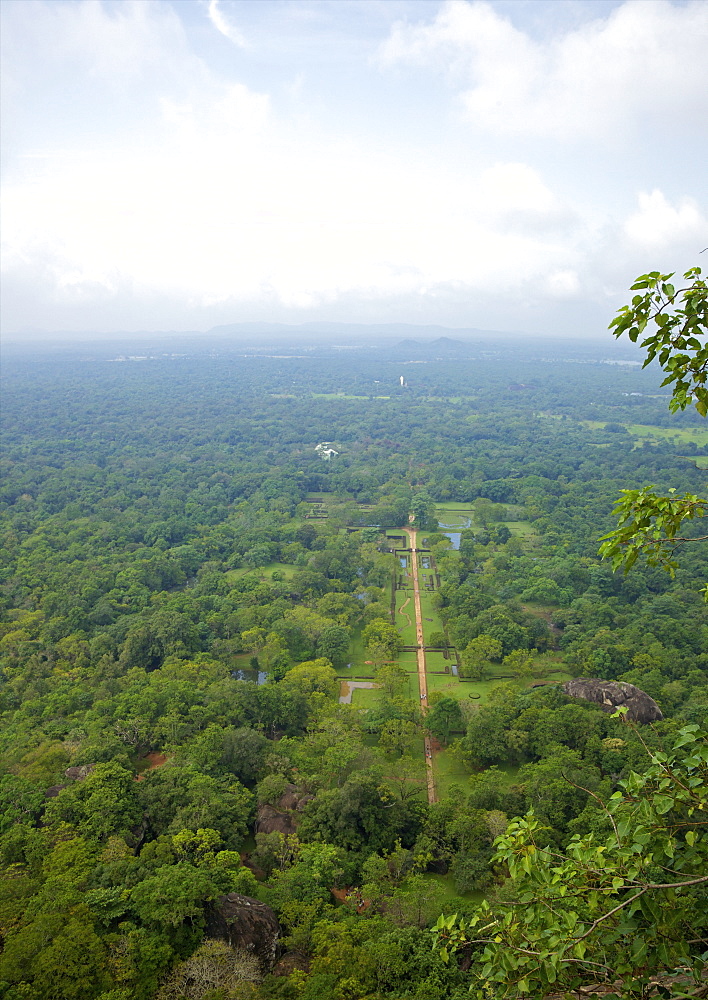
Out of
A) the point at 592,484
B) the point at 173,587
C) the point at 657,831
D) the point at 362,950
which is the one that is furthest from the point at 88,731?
the point at 592,484

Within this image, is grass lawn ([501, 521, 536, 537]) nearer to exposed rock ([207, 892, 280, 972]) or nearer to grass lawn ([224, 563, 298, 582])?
grass lawn ([224, 563, 298, 582])

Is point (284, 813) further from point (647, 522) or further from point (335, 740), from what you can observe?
point (647, 522)

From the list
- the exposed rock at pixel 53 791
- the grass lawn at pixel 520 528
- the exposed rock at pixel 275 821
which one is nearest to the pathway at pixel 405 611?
the grass lawn at pixel 520 528

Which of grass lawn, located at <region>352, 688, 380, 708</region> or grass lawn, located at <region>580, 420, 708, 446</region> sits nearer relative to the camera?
grass lawn, located at <region>352, 688, 380, 708</region>

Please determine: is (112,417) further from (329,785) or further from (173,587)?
(329,785)

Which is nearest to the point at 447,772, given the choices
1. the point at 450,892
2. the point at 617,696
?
the point at 450,892

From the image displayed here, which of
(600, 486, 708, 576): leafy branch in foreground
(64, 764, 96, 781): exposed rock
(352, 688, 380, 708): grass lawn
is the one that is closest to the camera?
(600, 486, 708, 576): leafy branch in foreground

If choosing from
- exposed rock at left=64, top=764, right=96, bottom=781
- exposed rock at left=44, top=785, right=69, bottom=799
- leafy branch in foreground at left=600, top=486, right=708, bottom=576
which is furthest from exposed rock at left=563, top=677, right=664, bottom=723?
leafy branch in foreground at left=600, top=486, right=708, bottom=576
